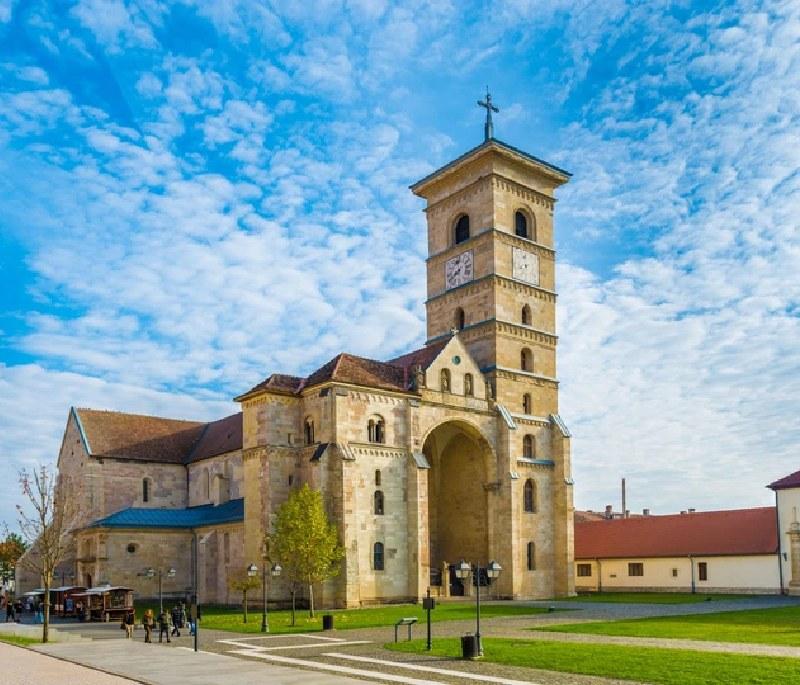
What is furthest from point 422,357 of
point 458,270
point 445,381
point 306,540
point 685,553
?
point 685,553

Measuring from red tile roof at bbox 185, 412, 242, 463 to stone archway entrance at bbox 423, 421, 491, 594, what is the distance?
541 inches

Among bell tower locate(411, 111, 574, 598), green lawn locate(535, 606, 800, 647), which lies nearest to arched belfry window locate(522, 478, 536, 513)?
bell tower locate(411, 111, 574, 598)

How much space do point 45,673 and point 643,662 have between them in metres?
14.7

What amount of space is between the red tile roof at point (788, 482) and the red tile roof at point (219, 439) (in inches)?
1359

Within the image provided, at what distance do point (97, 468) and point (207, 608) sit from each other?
16.8 metres

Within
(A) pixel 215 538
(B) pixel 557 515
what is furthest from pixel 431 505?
(A) pixel 215 538

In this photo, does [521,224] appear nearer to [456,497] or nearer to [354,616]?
[456,497]

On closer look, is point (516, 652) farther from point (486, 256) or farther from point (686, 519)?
point (686, 519)

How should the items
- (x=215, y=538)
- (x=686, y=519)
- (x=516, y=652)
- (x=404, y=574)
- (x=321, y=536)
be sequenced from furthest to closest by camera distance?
1. (x=686, y=519)
2. (x=215, y=538)
3. (x=404, y=574)
4. (x=321, y=536)
5. (x=516, y=652)

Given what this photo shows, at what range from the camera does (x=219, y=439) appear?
63.1 m

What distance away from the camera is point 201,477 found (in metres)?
62.8

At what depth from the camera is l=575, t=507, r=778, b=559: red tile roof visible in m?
54.1

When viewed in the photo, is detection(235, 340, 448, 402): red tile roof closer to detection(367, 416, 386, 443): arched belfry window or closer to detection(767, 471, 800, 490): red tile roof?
detection(367, 416, 386, 443): arched belfry window

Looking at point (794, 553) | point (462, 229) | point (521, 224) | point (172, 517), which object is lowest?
point (794, 553)
